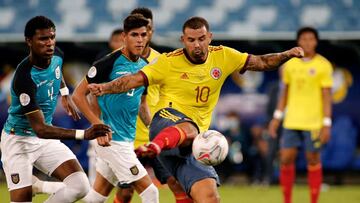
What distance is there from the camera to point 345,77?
63.2 ft

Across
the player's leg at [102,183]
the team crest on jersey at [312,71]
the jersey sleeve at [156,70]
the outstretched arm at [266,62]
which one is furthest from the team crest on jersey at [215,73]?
the team crest on jersey at [312,71]

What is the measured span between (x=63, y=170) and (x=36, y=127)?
2.48 ft

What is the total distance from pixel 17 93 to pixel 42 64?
0.42m

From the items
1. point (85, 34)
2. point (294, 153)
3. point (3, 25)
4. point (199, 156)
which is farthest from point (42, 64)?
point (3, 25)

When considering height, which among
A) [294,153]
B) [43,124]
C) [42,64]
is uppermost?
[42,64]

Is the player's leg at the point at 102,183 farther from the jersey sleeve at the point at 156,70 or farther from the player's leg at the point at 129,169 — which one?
the jersey sleeve at the point at 156,70

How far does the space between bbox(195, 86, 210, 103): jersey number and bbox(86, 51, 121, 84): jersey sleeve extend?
115cm

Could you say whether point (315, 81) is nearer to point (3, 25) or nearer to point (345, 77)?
point (345, 77)

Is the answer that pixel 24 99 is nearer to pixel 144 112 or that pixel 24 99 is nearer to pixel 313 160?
pixel 144 112

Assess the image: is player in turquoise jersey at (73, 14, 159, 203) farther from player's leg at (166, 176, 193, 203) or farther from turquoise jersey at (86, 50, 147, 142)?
player's leg at (166, 176, 193, 203)

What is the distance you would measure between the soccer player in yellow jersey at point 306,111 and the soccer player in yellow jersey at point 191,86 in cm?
391

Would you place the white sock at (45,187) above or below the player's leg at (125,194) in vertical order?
above

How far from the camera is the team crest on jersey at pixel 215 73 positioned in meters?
8.95

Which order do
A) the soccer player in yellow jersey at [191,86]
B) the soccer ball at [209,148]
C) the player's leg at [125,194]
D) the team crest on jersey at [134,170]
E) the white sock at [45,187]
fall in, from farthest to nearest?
the player's leg at [125,194] < the white sock at [45,187] < the team crest on jersey at [134,170] < the soccer player in yellow jersey at [191,86] < the soccer ball at [209,148]
